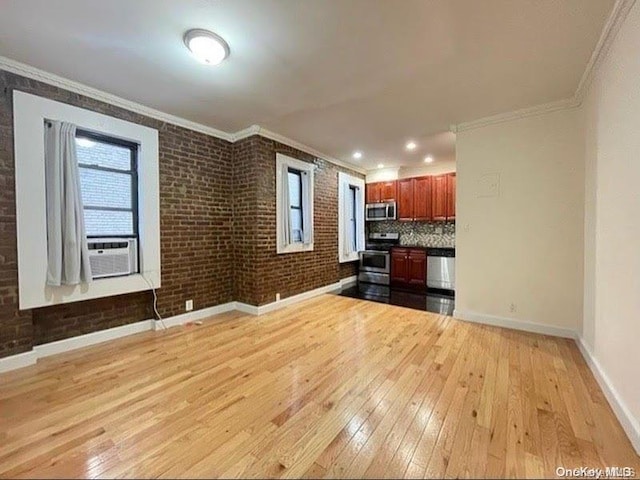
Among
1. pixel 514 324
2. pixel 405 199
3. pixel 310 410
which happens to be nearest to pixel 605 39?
pixel 514 324

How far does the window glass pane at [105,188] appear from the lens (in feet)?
9.70

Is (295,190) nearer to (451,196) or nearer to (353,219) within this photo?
(353,219)

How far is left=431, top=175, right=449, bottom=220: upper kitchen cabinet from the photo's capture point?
5.71 metres

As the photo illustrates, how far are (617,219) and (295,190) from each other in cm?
388

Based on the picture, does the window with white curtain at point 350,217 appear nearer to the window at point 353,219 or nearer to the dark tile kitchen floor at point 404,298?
the window at point 353,219

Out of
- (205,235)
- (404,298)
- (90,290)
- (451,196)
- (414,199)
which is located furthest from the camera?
(414,199)

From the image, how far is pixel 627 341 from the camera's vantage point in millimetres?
1788

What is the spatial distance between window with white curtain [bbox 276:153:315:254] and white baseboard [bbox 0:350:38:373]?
280 cm

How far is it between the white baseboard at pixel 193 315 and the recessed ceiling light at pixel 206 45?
116 inches

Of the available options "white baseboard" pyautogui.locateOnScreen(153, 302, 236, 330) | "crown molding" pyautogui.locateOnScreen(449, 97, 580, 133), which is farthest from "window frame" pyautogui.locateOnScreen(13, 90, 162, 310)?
"crown molding" pyautogui.locateOnScreen(449, 97, 580, 133)

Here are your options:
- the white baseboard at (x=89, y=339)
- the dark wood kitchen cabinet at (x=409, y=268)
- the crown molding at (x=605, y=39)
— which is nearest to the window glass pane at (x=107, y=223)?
the white baseboard at (x=89, y=339)

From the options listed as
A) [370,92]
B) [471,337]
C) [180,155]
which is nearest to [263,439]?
[471,337]

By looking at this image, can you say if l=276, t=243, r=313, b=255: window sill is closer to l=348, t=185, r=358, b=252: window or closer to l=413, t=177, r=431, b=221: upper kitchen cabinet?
l=348, t=185, r=358, b=252: window

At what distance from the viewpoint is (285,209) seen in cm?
441
